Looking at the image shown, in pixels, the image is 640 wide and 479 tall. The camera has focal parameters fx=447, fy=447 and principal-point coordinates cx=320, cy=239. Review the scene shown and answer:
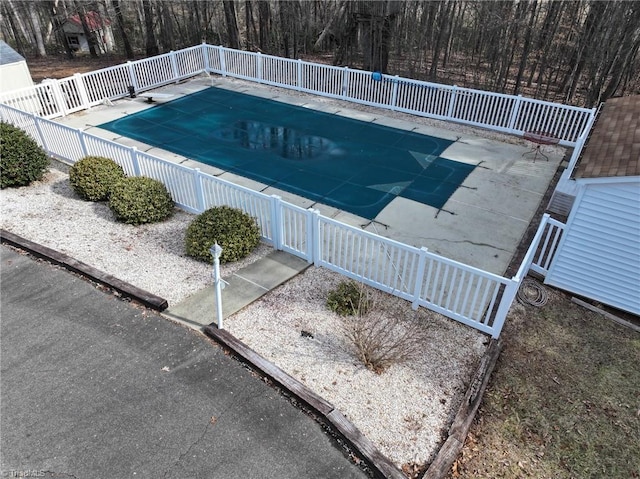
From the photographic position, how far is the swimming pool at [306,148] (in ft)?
32.0

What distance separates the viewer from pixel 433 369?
18.1 ft

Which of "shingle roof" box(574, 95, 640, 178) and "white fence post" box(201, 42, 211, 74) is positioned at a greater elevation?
"shingle roof" box(574, 95, 640, 178)

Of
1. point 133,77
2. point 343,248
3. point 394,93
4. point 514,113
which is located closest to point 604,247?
point 343,248

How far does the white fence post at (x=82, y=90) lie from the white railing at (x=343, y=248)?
345cm

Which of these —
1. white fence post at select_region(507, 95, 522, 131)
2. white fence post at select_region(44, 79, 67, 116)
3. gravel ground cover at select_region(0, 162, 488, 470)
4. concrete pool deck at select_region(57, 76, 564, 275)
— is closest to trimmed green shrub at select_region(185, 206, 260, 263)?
gravel ground cover at select_region(0, 162, 488, 470)

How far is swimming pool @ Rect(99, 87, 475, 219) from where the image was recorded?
975 centimetres

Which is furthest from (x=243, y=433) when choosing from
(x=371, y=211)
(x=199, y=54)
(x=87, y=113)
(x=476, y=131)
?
(x=199, y=54)

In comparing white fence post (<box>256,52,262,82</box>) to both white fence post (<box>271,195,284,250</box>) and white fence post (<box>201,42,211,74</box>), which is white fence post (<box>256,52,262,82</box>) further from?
white fence post (<box>271,195,284,250</box>)

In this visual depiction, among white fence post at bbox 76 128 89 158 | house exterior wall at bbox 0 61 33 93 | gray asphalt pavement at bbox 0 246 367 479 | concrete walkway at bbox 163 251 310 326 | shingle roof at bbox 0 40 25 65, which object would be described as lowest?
concrete walkway at bbox 163 251 310 326

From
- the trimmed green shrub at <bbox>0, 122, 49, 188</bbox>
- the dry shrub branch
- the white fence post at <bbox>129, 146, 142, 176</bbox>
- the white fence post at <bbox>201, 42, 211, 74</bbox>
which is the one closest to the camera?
the dry shrub branch

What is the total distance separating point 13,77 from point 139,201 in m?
7.94

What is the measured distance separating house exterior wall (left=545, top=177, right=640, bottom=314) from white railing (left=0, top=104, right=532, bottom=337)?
1098 millimetres

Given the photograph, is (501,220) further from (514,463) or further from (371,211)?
(514,463)

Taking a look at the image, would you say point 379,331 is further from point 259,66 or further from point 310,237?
point 259,66
